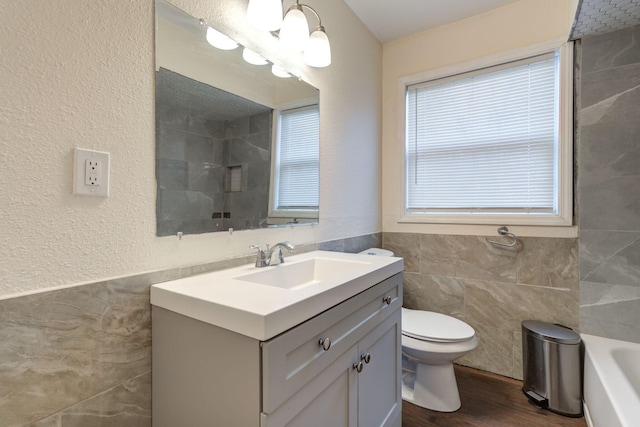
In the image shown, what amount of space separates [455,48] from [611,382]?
2.14m

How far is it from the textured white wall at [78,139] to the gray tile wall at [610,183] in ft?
6.52

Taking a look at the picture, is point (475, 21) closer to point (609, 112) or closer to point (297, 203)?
point (609, 112)

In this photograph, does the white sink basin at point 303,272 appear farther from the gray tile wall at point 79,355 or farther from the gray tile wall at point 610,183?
the gray tile wall at point 610,183

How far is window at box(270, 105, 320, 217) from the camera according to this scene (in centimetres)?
145

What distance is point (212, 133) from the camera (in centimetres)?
112

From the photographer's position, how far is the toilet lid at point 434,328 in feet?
5.14

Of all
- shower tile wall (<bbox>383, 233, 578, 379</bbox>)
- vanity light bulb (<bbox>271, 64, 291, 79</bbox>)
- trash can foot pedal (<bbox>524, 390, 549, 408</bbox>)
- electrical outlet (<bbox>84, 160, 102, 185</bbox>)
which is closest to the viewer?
electrical outlet (<bbox>84, 160, 102, 185</bbox>)

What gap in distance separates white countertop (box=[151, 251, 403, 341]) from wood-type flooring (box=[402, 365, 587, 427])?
1051 mm

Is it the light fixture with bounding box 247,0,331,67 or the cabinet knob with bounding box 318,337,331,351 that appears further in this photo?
the light fixture with bounding box 247,0,331,67

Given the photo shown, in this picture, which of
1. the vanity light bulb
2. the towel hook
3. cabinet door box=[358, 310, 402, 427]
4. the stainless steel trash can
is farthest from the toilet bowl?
the vanity light bulb

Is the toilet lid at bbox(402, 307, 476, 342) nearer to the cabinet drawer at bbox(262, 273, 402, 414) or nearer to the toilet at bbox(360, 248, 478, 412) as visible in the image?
the toilet at bbox(360, 248, 478, 412)

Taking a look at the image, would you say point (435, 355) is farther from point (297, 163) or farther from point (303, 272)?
point (297, 163)

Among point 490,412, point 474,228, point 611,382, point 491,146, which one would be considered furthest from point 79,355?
point 491,146

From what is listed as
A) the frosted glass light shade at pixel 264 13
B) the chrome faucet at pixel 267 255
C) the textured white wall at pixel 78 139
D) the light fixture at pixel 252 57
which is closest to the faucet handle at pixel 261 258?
the chrome faucet at pixel 267 255
